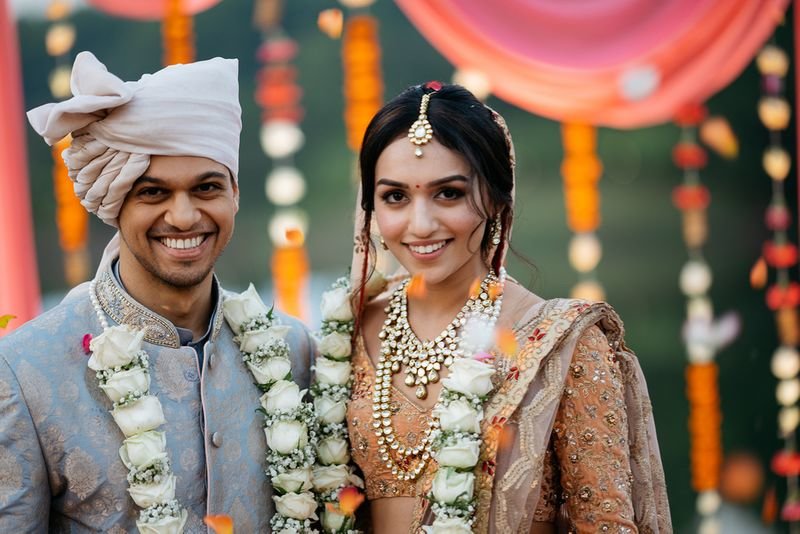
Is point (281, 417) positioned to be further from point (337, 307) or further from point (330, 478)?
point (337, 307)

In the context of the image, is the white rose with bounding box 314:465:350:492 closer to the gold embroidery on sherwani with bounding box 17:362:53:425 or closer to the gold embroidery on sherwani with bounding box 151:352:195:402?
the gold embroidery on sherwani with bounding box 151:352:195:402

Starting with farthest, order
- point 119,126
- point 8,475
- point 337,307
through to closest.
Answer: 1. point 337,307
2. point 119,126
3. point 8,475

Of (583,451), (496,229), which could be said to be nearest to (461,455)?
(583,451)

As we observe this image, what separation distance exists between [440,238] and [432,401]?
17.0 inches

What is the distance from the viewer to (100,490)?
2.66 m

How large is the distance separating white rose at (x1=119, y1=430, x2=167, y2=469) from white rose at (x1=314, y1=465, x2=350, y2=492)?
0.46 meters

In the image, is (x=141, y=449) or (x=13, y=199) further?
(x=13, y=199)

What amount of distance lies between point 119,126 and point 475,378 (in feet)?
3.57

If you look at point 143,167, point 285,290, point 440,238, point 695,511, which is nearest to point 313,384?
point 440,238

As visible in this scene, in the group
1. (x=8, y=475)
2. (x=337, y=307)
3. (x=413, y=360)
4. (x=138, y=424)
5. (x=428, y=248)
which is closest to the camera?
(x=8, y=475)

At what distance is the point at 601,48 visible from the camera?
476 centimetres

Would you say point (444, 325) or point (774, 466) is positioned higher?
point (444, 325)

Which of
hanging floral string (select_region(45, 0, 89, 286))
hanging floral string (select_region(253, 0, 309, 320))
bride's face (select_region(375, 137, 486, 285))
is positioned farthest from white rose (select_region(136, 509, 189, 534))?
hanging floral string (select_region(45, 0, 89, 286))

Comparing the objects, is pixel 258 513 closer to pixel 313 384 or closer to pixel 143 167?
pixel 313 384
